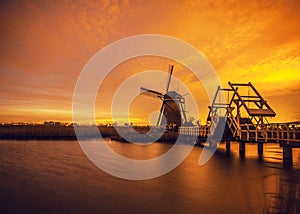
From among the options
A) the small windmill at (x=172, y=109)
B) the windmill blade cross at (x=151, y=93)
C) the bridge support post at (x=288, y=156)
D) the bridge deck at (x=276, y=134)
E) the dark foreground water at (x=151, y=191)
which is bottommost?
the dark foreground water at (x=151, y=191)

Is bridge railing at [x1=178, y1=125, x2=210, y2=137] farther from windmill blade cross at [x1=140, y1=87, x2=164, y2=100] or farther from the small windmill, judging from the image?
windmill blade cross at [x1=140, y1=87, x2=164, y2=100]

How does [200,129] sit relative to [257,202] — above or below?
above

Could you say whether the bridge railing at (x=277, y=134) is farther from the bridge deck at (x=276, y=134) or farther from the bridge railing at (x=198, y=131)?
the bridge railing at (x=198, y=131)

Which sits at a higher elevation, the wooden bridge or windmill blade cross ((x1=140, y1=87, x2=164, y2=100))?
windmill blade cross ((x1=140, y1=87, x2=164, y2=100))

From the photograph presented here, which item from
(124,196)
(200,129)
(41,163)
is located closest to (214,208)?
(124,196)

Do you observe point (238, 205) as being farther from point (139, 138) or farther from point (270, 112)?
point (139, 138)

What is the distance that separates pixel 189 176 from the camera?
53.9 ft

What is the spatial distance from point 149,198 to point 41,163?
43.6ft

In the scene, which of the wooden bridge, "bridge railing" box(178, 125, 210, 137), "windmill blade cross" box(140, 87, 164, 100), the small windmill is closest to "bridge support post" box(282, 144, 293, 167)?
the wooden bridge

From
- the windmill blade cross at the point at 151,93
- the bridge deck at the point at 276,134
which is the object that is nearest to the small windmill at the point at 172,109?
the windmill blade cross at the point at 151,93

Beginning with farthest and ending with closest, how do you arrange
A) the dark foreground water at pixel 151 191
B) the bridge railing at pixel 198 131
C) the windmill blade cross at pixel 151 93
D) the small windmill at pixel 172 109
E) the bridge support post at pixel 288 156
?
the windmill blade cross at pixel 151 93, the small windmill at pixel 172 109, the bridge railing at pixel 198 131, the bridge support post at pixel 288 156, the dark foreground water at pixel 151 191

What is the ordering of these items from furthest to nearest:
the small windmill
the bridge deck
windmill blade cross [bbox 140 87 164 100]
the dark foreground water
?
windmill blade cross [bbox 140 87 164 100] < the small windmill < the bridge deck < the dark foreground water

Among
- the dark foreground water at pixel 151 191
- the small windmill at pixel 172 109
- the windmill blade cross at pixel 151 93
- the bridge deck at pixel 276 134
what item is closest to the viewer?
the dark foreground water at pixel 151 191

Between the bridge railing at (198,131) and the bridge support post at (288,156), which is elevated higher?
the bridge railing at (198,131)
